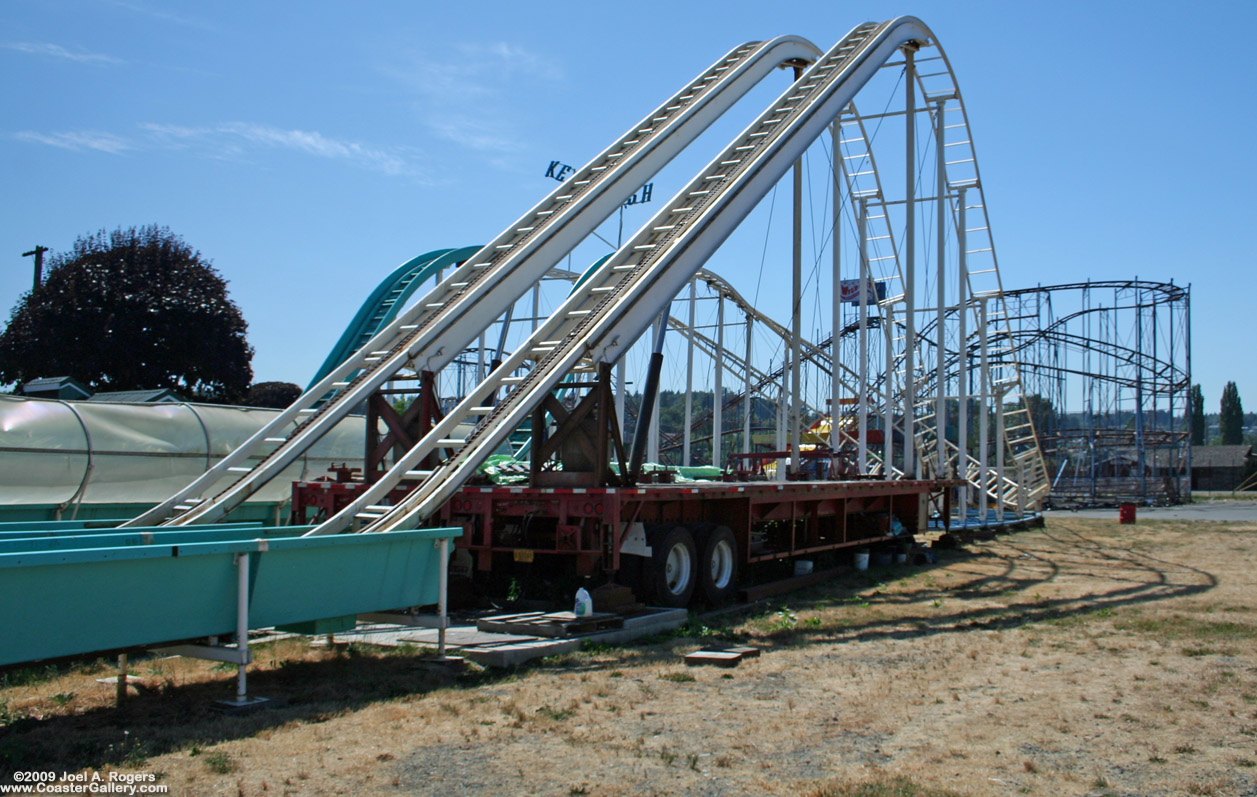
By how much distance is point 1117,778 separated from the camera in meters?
5.40

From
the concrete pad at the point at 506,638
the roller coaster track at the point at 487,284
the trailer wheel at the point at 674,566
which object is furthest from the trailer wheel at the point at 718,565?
the roller coaster track at the point at 487,284

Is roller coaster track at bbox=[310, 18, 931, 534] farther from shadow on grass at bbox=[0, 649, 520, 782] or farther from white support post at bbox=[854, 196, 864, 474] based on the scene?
white support post at bbox=[854, 196, 864, 474]

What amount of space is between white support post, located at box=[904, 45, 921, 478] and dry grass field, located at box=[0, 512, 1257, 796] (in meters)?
9.06

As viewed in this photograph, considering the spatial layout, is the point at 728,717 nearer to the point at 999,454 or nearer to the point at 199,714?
the point at 199,714

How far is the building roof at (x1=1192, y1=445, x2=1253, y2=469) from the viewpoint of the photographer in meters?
70.8

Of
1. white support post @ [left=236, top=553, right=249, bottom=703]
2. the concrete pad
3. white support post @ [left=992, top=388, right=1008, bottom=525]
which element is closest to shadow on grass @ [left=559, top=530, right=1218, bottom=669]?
the concrete pad

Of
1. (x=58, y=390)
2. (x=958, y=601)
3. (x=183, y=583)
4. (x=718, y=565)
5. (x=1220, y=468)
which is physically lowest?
(x=958, y=601)

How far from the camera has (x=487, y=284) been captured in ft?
44.9

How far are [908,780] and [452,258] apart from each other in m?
24.7

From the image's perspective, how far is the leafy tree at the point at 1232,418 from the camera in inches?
4050

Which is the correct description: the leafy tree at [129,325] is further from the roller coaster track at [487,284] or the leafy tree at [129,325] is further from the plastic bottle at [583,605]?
the plastic bottle at [583,605]

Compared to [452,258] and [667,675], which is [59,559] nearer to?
[667,675]

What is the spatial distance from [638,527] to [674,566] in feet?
2.94

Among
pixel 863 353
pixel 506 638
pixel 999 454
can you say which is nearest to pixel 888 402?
pixel 863 353
